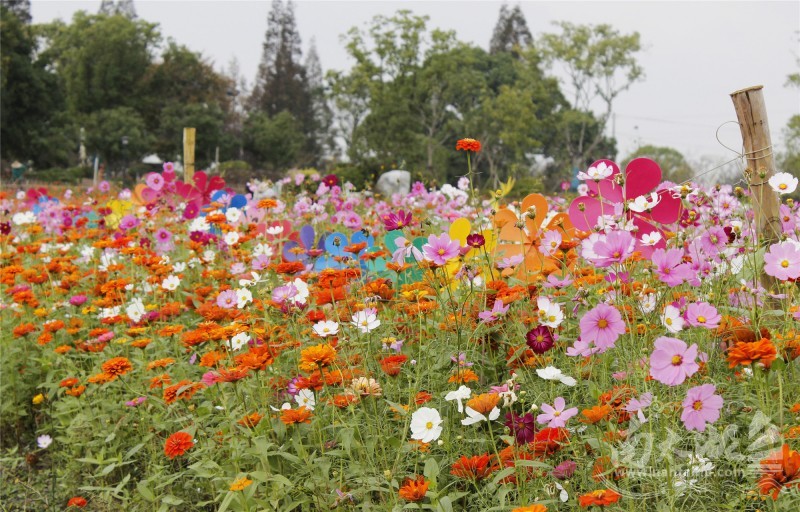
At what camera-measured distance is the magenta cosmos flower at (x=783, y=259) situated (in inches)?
61.5

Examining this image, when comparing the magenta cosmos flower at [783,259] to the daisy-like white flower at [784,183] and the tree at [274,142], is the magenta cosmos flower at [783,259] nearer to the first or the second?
the daisy-like white flower at [784,183]

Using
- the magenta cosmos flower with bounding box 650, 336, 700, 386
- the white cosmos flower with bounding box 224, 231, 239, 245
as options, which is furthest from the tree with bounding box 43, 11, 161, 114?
the magenta cosmos flower with bounding box 650, 336, 700, 386

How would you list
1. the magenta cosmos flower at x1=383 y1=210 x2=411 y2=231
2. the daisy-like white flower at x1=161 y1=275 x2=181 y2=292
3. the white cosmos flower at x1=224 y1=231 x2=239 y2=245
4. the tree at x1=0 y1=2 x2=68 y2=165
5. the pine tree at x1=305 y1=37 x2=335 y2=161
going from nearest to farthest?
the magenta cosmos flower at x1=383 y1=210 x2=411 y2=231 → the daisy-like white flower at x1=161 y1=275 x2=181 y2=292 → the white cosmos flower at x1=224 y1=231 x2=239 y2=245 → the tree at x1=0 y1=2 x2=68 y2=165 → the pine tree at x1=305 y1=37 x2=335 y2=161

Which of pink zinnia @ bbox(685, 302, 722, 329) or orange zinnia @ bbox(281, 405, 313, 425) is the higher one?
pink zinnia @ bbox(685, 302, 722, 329)

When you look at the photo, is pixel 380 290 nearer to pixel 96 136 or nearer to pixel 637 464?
pixel 637 464

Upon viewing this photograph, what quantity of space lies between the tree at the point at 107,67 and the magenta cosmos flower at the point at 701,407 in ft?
124

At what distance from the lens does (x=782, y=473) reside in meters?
1.13

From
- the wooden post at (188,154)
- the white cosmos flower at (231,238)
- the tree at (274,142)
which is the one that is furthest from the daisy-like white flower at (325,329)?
the tree at (274,142)

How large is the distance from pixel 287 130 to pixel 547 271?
4005 cm

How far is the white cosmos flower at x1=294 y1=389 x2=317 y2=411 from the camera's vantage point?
2020 mm

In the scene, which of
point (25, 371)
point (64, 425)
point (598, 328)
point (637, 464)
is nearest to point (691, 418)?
point (637, 464)

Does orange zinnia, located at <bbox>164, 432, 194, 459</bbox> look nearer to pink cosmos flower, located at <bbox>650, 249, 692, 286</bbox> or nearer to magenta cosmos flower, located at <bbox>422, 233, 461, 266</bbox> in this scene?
magenta cosmos flower, located at <bbox>422, 233, 461, 266</bbox>

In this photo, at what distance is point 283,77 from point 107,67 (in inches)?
586

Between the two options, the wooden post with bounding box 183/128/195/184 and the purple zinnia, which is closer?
the purple zinnia
